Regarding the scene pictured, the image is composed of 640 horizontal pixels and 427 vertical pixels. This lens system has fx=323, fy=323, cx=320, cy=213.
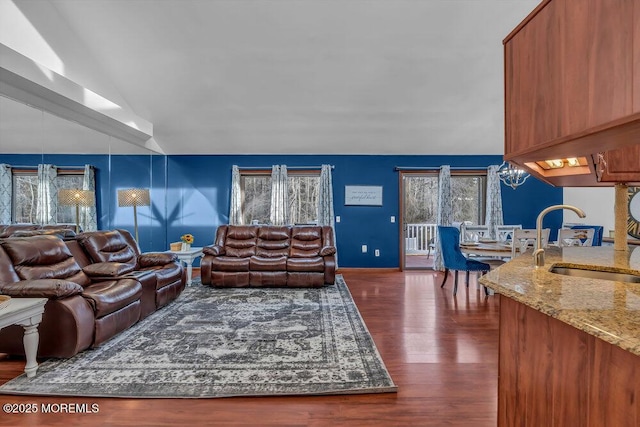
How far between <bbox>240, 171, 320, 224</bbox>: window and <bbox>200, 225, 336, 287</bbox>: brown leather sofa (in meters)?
1.44

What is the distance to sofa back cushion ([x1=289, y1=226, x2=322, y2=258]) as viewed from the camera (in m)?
5.35

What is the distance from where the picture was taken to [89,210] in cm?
476

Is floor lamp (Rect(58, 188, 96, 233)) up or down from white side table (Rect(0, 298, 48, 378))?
up

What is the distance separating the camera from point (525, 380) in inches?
52.2

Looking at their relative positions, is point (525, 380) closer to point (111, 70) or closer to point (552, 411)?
point (552, 411)

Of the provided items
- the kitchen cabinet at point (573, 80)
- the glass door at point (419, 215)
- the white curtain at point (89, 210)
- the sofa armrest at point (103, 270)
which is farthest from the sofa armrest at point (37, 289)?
the glass door at point (419, 215)

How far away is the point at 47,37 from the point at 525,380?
200 inches

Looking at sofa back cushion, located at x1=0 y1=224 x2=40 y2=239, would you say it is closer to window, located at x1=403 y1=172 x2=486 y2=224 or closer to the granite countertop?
the granite countertop

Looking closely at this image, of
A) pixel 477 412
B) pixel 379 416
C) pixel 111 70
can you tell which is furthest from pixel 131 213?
pixel 477 412

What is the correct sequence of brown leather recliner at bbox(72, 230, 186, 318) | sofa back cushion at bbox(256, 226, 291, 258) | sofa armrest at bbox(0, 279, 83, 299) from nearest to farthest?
sofa armrest at bbox(0, 279, 83, 299)
brown leather recliner at bbox(72, 230, 186, 318)
sofa back cushion at bbox(256, 226, 291, 258)

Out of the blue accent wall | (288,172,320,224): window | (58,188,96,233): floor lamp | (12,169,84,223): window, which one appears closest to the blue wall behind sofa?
the blue accent wall

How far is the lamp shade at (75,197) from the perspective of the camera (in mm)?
4105

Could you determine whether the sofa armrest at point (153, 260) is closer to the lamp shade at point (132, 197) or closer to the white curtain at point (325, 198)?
the lamp shade at point (132, 197)

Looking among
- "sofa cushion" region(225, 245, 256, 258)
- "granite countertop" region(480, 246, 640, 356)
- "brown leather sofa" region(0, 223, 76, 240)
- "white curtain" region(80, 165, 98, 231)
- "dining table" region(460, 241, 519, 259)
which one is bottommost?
"sofa cushion" region(225, 245, 256, 258)
